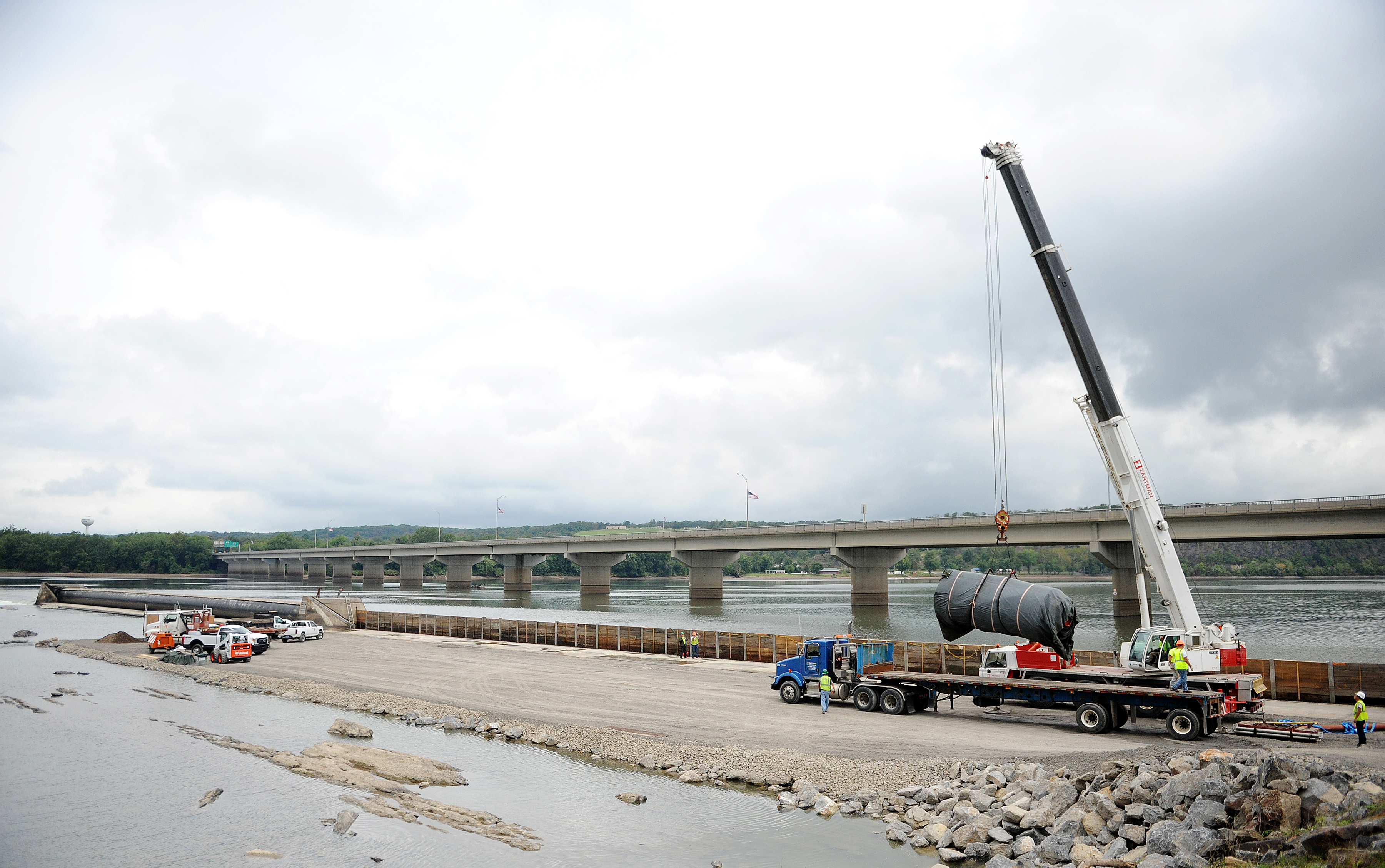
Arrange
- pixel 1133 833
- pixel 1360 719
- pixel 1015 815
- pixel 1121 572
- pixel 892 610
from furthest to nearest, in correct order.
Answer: pixel 892 610 < pixel 1121 572 < pixel 1360 719 < pixel 1015 815 < pixel 1133 833

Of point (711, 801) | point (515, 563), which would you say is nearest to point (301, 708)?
point (711, 801)

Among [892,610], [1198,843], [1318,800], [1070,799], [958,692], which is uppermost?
[1318,800]

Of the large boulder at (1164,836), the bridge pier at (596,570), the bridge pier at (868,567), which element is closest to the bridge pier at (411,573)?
the bridge pier at (596,570)

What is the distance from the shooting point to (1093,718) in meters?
25.8

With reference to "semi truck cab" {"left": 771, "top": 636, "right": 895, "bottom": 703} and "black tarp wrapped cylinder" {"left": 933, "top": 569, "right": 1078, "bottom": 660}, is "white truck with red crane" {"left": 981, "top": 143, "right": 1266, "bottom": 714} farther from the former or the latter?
"semi truck cab" {"left": 771, "top": 636, "right": 895, "bottom": 703}

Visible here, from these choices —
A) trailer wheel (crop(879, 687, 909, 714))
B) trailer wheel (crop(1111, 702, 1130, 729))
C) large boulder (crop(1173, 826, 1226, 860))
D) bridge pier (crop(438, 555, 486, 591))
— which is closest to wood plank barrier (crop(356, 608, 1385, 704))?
trailer wheel (crop(879, 687, 909, 714))

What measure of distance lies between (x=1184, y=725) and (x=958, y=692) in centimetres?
702

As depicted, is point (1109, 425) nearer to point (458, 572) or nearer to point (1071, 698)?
point (1071, 698)

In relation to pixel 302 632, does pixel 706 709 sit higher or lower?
higher

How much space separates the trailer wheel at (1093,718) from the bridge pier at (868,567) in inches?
2745

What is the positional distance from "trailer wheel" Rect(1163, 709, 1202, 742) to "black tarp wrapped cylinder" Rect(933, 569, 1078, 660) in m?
4.55

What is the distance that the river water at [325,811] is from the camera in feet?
60.7

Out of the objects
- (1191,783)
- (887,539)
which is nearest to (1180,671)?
(1191,783)

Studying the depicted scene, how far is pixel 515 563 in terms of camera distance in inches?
5787
